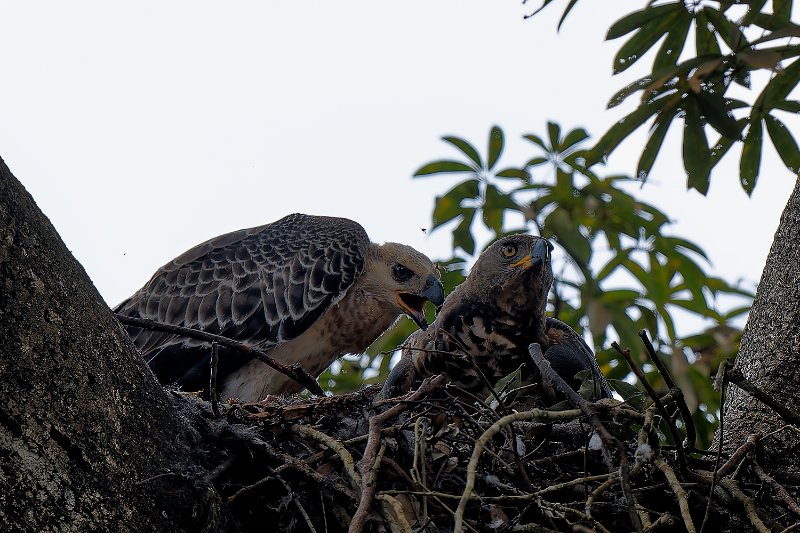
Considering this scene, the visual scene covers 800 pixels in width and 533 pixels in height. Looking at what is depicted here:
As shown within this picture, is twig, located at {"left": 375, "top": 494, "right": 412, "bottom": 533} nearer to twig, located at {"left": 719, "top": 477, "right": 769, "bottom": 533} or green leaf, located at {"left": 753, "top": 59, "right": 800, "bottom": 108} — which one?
twig, located at {"left": 719, "top": 477, "right": 769, "bottom": 533}

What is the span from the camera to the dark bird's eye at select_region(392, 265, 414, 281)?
6043 mm

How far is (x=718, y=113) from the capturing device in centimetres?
351

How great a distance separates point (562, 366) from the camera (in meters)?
4.34

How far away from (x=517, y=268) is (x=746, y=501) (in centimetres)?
199

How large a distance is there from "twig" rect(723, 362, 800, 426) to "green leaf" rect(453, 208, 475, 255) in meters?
2.50

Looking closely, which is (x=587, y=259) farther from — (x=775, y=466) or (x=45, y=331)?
(x=45, y=331)

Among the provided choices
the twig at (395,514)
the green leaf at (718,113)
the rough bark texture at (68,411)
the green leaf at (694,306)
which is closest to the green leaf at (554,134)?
the green leaf at (694,306)

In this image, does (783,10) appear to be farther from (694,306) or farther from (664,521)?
(694,306)

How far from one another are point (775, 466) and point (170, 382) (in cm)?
329

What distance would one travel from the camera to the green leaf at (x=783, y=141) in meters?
3.79

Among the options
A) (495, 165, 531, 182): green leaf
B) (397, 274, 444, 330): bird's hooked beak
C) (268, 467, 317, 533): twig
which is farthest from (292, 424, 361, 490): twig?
(397, 274, 444, 330): bird's hooked beak

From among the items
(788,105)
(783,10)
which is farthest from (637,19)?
(788,105)

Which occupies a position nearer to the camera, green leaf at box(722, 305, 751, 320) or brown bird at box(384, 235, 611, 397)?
brown bird at box(384, 235, 611, 397)

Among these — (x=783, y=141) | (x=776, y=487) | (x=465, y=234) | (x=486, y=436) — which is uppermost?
(x=783, y=141)
